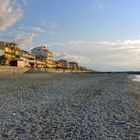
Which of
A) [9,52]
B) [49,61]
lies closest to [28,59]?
[9,52]

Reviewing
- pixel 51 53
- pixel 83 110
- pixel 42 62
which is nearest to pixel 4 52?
pixel 42 62

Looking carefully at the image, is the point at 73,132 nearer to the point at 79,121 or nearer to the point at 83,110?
the point at 79,121

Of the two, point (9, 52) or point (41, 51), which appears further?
point (41, 51)

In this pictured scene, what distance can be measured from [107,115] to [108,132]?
3.14m

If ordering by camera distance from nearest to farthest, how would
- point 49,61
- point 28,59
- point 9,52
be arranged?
point 9,52, point 28,59, point 49,61

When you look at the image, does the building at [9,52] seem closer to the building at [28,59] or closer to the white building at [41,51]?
the building at [28,59]

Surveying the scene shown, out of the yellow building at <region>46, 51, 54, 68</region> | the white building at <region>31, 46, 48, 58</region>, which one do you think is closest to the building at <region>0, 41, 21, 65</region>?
the yellow building at <region>46, 51, 54, 68</region>

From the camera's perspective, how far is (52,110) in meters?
12.9

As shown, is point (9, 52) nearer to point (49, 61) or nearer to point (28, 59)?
point (28, 59)

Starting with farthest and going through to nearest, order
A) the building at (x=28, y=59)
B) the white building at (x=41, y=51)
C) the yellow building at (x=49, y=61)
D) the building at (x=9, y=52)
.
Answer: the white building at (x=41, y=51), the yellow building at (x=49, y=61), the building at (x=28, y=59), the building at (x=9, y=52)

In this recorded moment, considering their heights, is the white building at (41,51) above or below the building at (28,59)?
above

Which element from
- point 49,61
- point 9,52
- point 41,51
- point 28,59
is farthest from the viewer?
point 41,51

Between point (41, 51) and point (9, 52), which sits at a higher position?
point (41, 51)

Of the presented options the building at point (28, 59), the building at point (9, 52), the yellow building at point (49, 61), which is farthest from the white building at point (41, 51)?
the building at point (9, 52)
